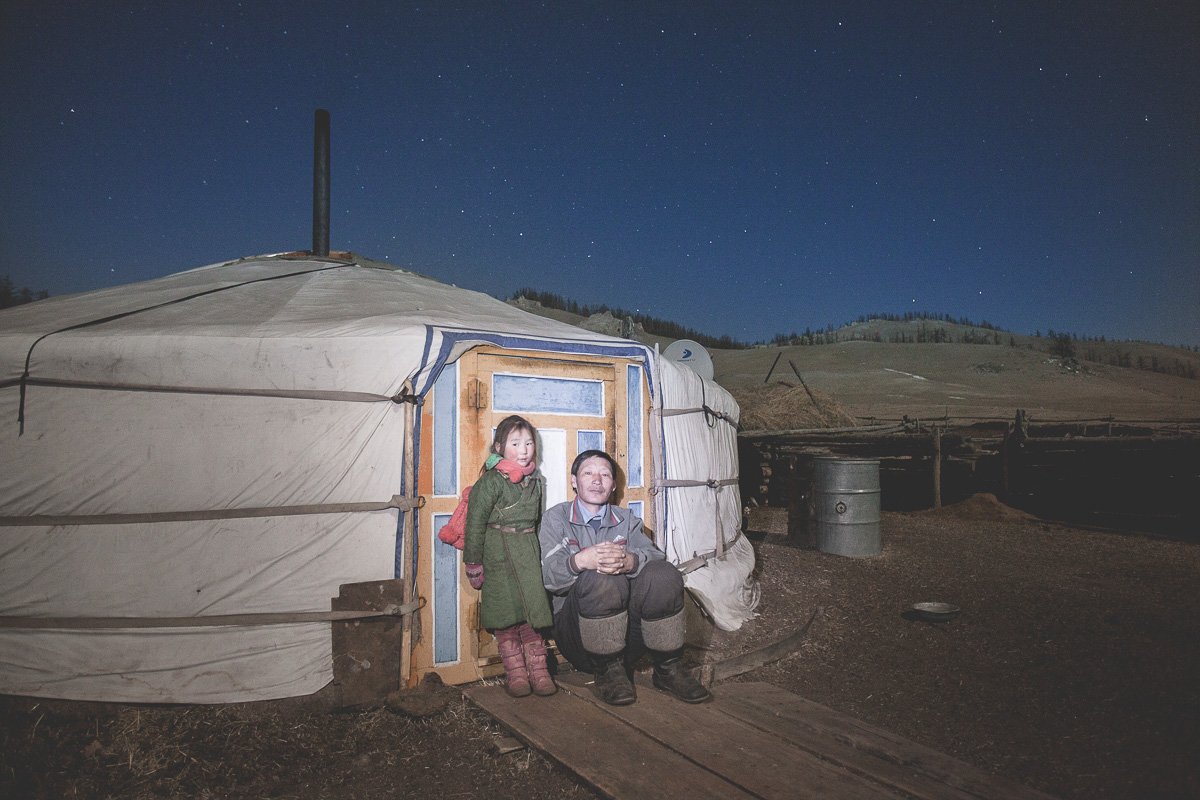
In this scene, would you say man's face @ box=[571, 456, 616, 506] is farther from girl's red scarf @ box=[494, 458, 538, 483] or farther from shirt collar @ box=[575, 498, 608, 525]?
girl's red scarf @ box=[494, 458, 538, 483]

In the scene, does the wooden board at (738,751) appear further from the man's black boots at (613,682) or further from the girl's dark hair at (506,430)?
the girl's dark hair at (506,430)

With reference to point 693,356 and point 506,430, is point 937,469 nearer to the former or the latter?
point 693,356

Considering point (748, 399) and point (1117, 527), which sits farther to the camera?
point (748, 399)

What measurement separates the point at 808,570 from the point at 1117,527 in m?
5.17

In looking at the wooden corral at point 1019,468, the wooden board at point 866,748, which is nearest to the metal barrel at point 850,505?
the wooden corral at point 1019,468

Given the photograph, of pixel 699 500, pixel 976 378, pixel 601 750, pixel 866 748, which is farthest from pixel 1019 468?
pixel 976 378

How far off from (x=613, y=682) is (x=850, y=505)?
171 inches

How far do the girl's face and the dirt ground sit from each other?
114 centimetres

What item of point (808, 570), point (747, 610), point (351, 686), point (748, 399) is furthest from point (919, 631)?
point (748, 399)

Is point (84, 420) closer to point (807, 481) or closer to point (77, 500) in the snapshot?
point (77, 500)

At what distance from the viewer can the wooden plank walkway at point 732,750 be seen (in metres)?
2.10

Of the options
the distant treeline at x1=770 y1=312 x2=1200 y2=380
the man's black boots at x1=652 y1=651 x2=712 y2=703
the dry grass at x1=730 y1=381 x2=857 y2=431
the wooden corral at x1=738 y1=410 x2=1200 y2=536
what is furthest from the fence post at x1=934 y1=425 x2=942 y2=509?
the distant treeline at x1=770 y1=312 x2=1200 y2=380

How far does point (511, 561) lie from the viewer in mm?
2930

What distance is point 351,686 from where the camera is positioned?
3.01m
